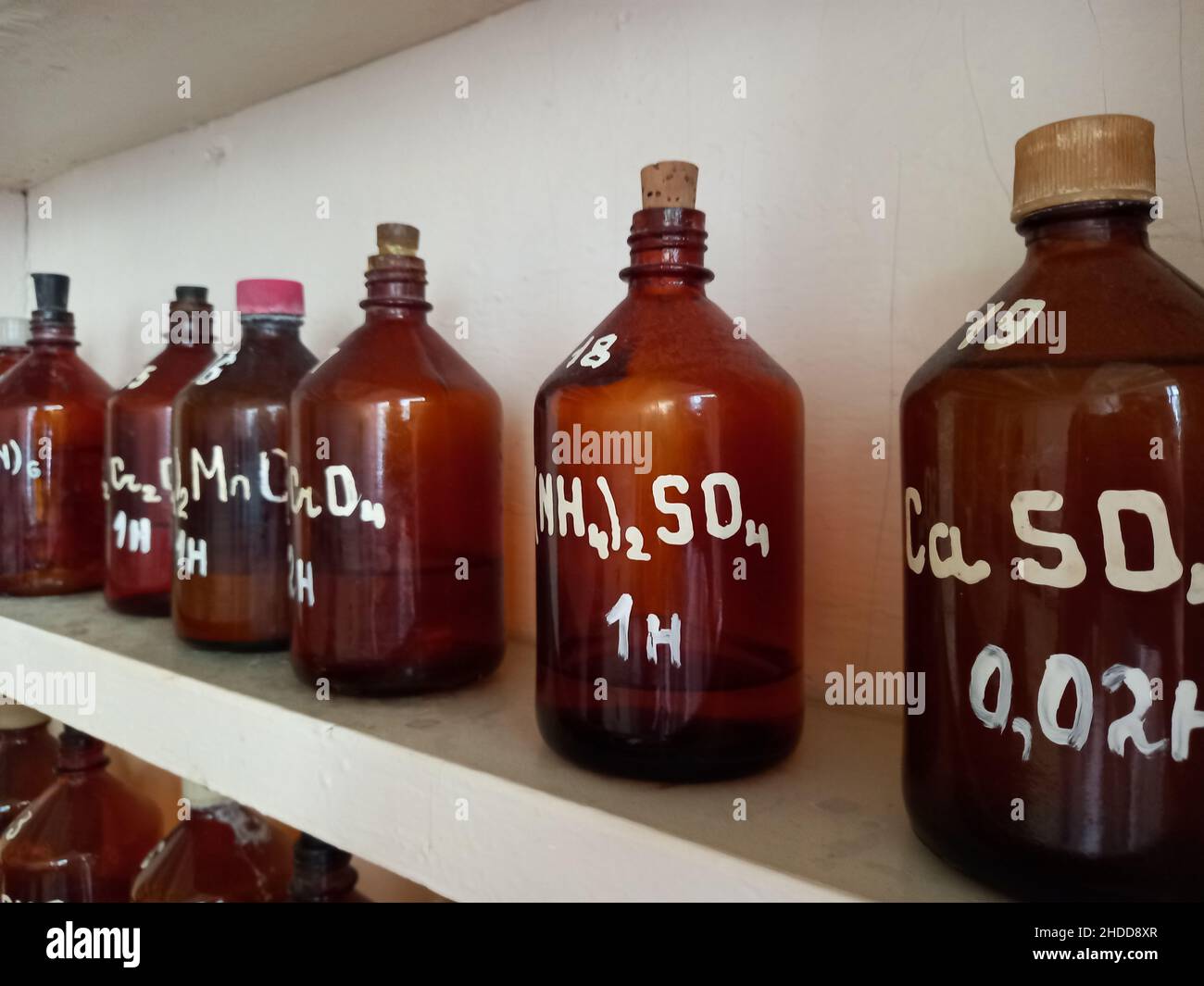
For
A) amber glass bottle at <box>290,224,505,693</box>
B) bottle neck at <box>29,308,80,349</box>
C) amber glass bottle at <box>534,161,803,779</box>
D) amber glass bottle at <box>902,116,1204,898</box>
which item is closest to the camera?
amber glass bottle at <box>902,116,1204,898</box>

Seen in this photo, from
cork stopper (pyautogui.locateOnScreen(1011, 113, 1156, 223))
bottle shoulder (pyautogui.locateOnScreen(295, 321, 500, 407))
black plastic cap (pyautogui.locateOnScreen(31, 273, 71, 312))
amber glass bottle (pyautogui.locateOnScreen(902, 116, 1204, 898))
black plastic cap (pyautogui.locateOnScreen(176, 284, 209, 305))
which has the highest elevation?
black plastic cap (pyautogui.locateOnScreen(31, 273, 71, 312))

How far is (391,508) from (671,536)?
0.20 metres

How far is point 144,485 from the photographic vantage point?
30.2 inches

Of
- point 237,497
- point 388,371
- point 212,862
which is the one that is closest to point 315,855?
point 212,862

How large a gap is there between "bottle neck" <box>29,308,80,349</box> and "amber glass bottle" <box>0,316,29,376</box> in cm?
14

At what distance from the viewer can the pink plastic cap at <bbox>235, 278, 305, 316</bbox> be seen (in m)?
0.67

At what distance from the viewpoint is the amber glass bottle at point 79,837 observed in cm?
81

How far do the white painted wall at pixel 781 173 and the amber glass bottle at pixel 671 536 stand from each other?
11 cm

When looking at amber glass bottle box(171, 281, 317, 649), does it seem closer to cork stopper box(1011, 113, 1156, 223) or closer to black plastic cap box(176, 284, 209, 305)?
black plastic cap box(176, 284, 209, 305)

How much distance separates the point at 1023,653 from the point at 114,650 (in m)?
0.57

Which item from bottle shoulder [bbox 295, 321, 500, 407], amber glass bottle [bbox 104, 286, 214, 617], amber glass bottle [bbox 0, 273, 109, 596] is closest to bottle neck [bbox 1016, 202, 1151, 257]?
bottle shoulder [bbox 295, 321, 500, 407]

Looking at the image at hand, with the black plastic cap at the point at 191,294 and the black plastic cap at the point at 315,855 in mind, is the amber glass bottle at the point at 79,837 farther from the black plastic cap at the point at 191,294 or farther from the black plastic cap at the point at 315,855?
the black plastic cap at the point at 191,294

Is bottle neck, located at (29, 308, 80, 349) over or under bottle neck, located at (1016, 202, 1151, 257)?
over

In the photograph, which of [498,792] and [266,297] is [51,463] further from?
[498,792]
